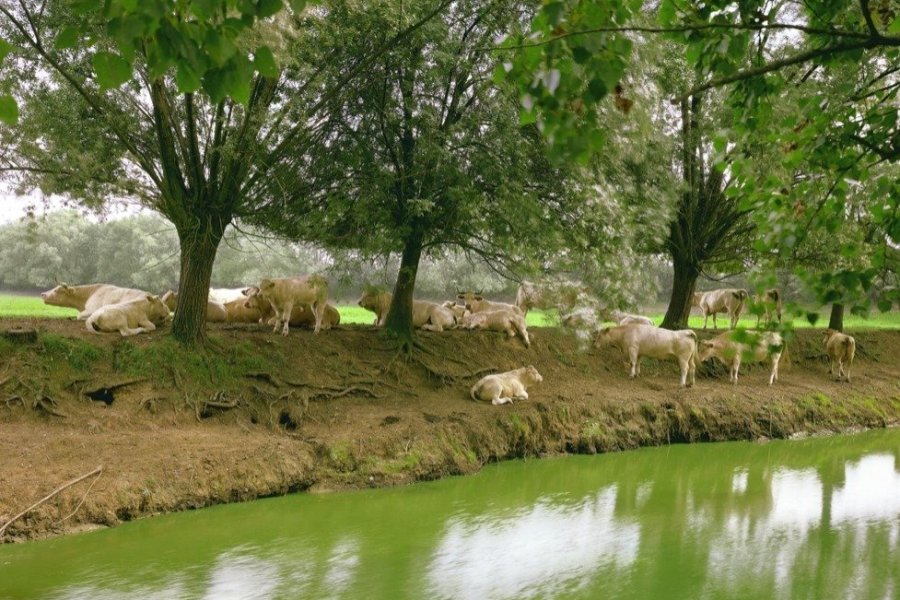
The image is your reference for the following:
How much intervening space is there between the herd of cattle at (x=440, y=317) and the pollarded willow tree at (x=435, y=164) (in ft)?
3.31

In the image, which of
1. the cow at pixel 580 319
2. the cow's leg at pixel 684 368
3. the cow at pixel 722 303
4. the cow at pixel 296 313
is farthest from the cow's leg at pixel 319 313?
the cow at pixel 722 303

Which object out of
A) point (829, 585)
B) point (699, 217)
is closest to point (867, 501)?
point (829, 585)

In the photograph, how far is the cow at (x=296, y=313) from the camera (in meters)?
14.2

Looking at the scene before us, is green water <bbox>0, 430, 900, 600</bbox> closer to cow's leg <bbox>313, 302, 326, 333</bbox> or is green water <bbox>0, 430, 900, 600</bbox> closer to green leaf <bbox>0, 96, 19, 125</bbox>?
cow's leg <bbox>313, 302, 326, 333</bbox>

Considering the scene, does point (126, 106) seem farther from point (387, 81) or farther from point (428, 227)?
point (428, 227)

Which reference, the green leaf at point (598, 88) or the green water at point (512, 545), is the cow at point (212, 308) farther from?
the green leaf at point (598, 88)

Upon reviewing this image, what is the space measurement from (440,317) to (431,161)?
430 centimetres

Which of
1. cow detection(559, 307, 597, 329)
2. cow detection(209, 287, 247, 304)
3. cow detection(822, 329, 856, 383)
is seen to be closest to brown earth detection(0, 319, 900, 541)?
cow detection(822, 329, 856, 383)

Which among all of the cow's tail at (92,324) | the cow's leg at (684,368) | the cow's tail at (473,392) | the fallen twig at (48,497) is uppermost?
the cow's tail at (92,324)

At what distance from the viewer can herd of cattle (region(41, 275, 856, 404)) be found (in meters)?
12.4

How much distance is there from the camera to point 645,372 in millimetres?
16328

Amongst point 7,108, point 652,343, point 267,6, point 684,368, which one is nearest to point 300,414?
point 652,343

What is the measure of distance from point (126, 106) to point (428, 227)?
4.85m

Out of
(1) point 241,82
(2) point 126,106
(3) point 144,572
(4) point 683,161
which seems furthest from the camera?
(4) point 683,161
